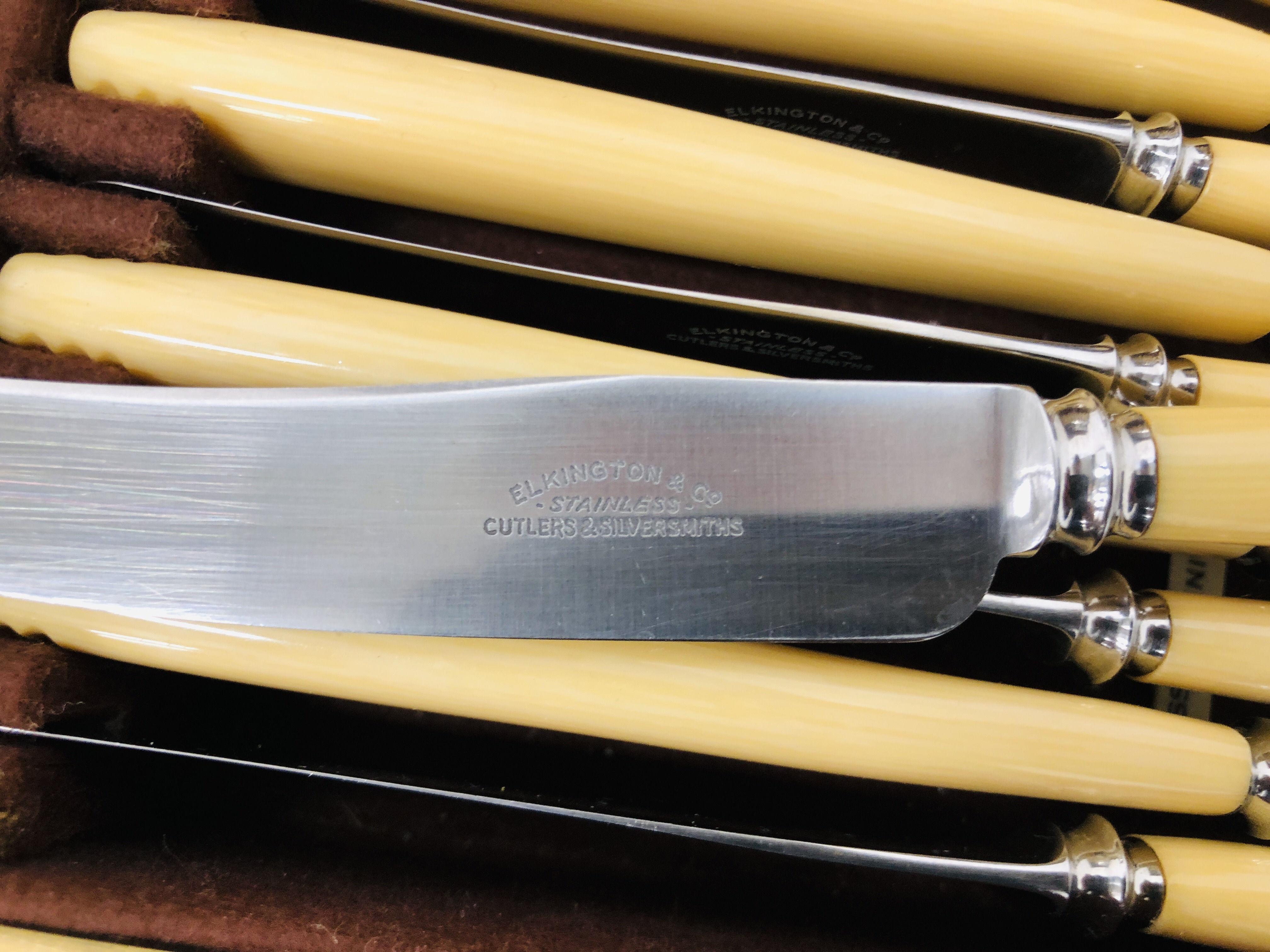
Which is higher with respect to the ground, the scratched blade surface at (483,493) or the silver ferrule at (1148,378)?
the silver ferrule at (1148,378)

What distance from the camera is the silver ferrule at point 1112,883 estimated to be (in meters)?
0.37

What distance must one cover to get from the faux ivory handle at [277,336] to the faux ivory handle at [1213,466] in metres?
0.18

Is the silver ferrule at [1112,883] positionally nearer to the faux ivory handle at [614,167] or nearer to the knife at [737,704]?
the knife at [737,704]

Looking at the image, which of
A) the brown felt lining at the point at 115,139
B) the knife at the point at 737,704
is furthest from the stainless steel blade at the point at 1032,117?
the knife at the point at 737,704

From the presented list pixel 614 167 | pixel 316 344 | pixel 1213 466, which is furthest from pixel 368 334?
pixel 1213 466

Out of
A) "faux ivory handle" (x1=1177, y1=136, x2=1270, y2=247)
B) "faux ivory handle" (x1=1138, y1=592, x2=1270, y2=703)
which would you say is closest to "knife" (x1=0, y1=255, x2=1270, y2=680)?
"faux ivory handle" (x1=1138, y1=592, x2=1270, y2=703)

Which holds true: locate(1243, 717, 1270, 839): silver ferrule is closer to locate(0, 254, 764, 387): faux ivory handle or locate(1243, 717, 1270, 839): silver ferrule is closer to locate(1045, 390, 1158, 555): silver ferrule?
locate(1045, 390, 1158, 555): silver ferrule

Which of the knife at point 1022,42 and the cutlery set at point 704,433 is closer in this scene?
the cutlery set at point 704,433

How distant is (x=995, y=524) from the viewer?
33 cm

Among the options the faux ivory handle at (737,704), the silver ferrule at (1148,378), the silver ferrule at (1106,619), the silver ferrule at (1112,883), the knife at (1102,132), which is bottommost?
the silver ferrule at (1112,883)

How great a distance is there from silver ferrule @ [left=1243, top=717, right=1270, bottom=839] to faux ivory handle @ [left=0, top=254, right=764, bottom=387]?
32 centimetres

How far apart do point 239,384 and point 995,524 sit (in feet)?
1.12

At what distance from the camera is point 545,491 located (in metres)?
0.33

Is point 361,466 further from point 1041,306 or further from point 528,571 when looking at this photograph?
point 1041,306
